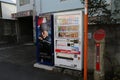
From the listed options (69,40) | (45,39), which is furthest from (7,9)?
(69,40)

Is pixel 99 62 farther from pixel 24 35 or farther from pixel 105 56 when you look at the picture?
pixel 24 35

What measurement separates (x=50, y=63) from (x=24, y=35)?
11279 mm

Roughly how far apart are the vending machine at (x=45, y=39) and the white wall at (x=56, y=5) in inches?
192

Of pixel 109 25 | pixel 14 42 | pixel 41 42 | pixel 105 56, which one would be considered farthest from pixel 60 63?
pixel 14 42

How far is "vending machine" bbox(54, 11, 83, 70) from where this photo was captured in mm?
5398

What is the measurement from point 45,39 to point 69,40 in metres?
1.15

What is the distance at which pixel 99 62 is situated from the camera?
464 cm

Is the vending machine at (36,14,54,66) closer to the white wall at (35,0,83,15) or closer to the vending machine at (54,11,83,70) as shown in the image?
the vending machine at (54,11,83,70)

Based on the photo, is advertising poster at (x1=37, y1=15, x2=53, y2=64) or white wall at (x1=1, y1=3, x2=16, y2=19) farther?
white wall at (x1=1, y1=3, x2=16, y2=19)

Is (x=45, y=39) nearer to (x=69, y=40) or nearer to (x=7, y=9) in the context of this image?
(x=69, y=40)

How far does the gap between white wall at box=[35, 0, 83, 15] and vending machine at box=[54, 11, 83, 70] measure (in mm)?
5149

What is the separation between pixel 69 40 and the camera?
5645mm

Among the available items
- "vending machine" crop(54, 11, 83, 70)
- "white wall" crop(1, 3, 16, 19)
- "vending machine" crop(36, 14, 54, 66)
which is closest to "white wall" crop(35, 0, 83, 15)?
"vending machine" crop(36, 14, 54, 66)

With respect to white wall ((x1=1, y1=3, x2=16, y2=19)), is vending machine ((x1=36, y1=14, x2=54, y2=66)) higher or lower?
lower
